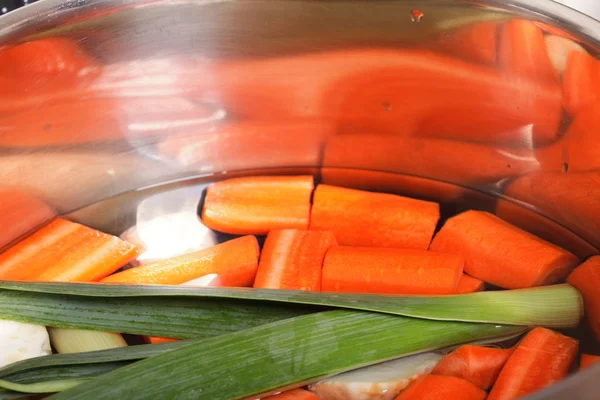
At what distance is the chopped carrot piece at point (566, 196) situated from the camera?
1433 mm

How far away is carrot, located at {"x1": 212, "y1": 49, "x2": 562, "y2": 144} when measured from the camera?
1476 mm

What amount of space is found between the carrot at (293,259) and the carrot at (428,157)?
0.99ft

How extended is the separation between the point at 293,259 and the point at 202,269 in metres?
0.20

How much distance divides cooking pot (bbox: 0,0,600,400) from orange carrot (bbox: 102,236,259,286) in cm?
24

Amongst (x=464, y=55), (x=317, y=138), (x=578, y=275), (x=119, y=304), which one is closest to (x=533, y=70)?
(x=464, y=55)

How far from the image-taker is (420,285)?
136cm

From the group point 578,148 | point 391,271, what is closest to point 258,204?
point 391,271

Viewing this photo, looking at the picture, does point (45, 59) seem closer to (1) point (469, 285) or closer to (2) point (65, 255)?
(2) point (65, 255)

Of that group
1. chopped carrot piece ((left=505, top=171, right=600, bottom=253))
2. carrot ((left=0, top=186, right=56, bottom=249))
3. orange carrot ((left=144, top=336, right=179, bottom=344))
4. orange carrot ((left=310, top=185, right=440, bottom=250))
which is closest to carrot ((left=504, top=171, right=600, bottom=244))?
chopped carrot piece ((left=505, top=171, right=600, bottom=253))

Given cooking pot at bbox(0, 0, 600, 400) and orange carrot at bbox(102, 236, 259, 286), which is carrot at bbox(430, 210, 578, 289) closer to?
cooking pot at bbox(0, 0, 600, 400)

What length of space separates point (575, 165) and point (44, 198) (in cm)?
122

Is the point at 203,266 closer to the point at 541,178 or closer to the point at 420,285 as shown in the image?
the point at 420,285

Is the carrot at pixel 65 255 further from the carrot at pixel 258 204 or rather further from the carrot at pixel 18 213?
the carrot at pixel 258 204

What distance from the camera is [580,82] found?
132 cm
